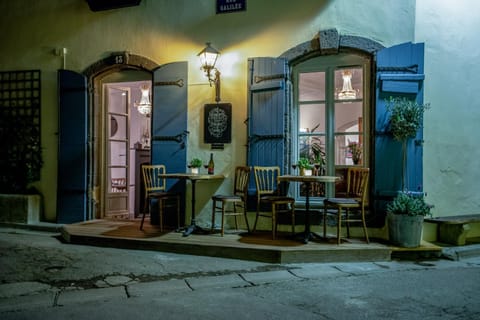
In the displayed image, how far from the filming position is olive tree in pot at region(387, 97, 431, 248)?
4.47 m

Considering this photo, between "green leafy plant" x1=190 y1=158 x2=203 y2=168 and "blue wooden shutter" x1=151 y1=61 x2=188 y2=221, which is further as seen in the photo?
"blue wooden shutter" x1=151 y1=61 x2=188 y2=221

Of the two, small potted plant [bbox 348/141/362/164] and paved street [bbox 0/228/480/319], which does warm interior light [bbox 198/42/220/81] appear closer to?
small potted plant [bbox 348/141/362/164]

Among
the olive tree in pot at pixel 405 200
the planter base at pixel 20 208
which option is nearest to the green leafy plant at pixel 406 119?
the olive tree in pot at pixel 405 200

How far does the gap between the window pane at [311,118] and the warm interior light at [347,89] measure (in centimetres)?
31

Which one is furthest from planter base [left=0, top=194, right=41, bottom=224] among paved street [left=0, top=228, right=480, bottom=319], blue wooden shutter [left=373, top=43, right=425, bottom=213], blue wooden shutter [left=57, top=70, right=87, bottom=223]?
blue wooden shutter [left=373, top=43, right=425, bottom=213]

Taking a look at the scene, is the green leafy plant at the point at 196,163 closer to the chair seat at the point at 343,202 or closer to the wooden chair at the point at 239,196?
the wooden chair at the point at 239,196

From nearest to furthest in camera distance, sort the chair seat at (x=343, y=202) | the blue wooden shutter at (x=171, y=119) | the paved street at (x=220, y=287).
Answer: the paved street at (x=220, y=287) → the chair seat at (x=343, y=202) → the blue wooden shutter at (x=171, y=119)

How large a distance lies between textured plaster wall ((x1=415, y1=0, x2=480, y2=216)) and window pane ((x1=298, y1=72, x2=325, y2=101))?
1.26 meters

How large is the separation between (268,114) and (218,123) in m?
0.70

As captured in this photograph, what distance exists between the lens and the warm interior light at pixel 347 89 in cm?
538

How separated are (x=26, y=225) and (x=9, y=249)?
54.0 inches

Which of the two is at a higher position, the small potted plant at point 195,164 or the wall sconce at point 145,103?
the wall sconce at point 145,103

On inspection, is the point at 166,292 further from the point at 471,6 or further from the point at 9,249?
the point at 471,6

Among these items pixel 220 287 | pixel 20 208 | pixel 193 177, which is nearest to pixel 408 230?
pixel 220 287
